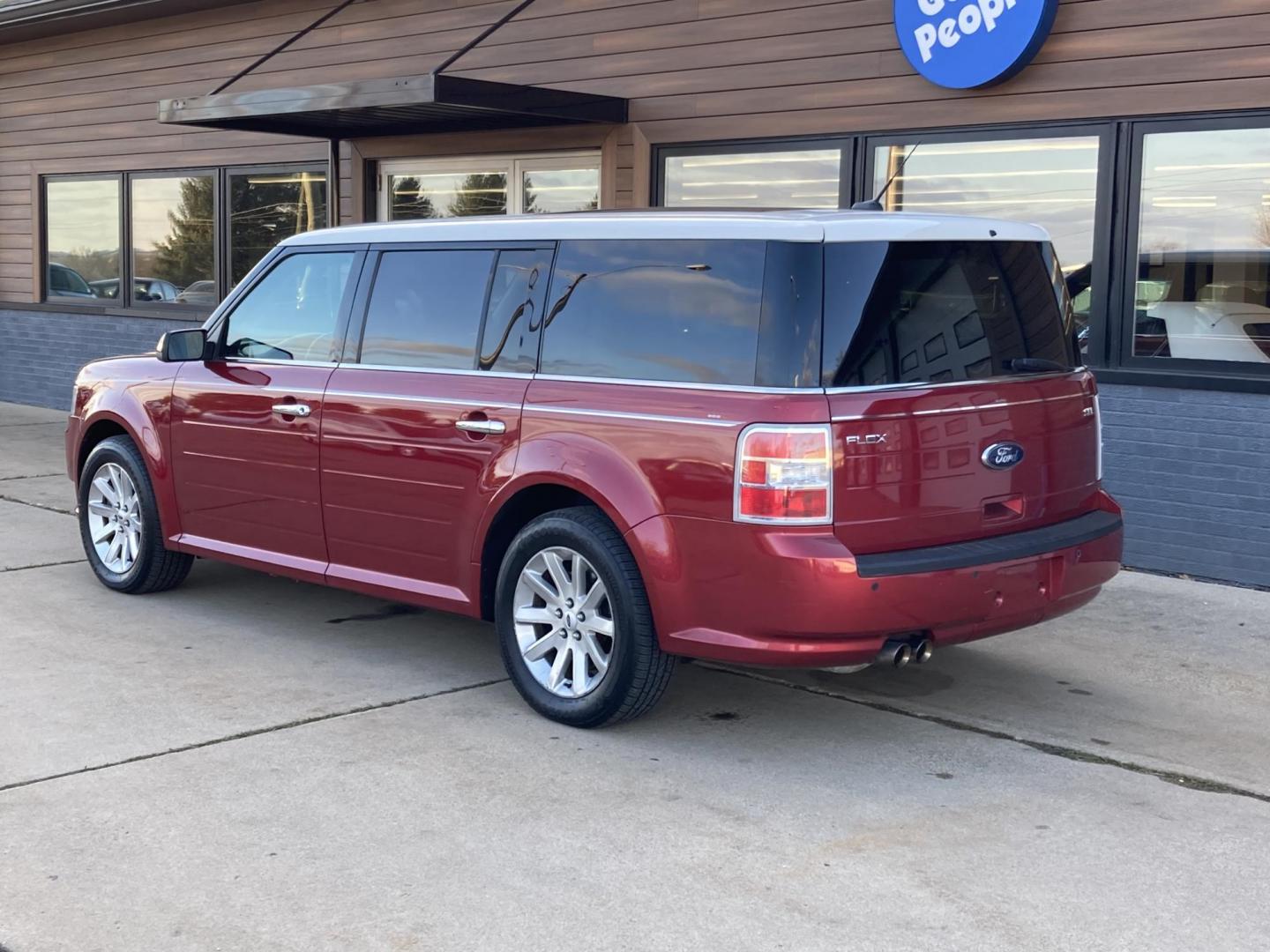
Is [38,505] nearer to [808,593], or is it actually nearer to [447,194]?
[447,194]

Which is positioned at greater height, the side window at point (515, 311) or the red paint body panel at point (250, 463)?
the side window at point (515, 311)

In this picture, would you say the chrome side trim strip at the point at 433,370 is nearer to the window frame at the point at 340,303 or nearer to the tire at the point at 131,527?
the window frame at the point at 340,303

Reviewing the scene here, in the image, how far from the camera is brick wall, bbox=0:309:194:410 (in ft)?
48.7

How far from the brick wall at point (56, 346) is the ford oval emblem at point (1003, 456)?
10.9m

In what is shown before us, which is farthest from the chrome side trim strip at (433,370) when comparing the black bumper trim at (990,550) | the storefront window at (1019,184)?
the storefront window at (1019,184)

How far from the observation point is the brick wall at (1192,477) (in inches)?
306

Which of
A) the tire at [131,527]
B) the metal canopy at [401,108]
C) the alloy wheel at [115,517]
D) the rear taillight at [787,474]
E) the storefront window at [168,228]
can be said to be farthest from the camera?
the storefront window at [168,228]

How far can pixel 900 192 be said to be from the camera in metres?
9.25

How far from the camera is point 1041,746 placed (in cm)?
519

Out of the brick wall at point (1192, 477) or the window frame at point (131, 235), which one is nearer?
the brick wall at point (1192, 477)

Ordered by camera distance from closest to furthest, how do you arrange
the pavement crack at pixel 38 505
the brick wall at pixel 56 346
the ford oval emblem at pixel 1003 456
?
the ford oval emblem at pixel 1003 456 < the pavement crack at pixel 38 505 < the brick wall at pixel 56 346

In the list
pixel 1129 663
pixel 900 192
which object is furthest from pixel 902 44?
pixel 1129 663

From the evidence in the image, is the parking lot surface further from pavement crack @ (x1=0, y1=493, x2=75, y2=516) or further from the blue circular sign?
the blue circular sign

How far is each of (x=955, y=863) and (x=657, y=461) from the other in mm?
1585
